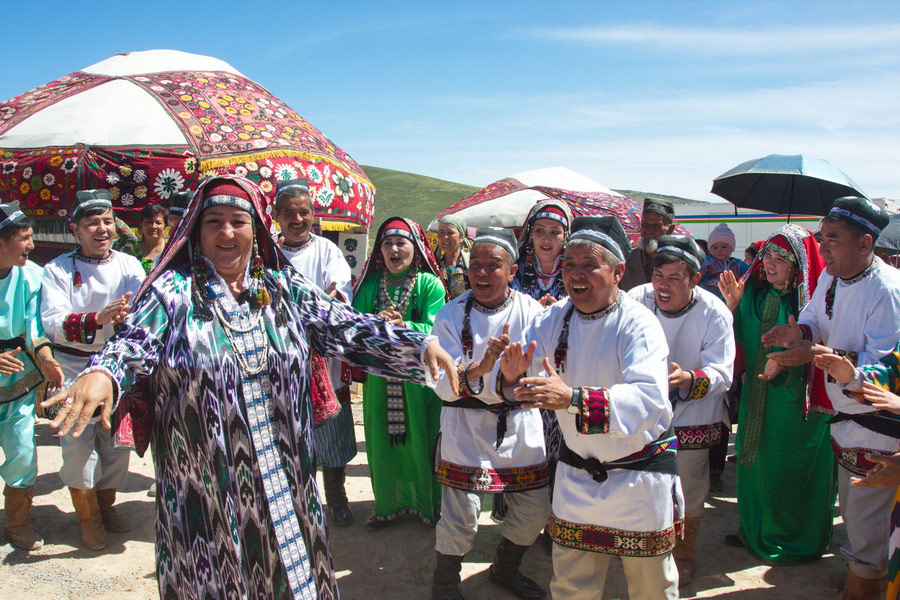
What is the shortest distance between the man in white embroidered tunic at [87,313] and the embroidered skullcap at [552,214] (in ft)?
8.63

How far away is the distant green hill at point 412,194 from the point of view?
64.7 meters

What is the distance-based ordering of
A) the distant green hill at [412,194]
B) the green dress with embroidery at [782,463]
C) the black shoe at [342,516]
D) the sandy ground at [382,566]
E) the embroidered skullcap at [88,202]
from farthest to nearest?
the distant green hill at [412,194], the black shoe at [342,516], the embroidered skullcap at [88,202], the green dress with embroidery at [782,463], the sandy ground at [382,566]

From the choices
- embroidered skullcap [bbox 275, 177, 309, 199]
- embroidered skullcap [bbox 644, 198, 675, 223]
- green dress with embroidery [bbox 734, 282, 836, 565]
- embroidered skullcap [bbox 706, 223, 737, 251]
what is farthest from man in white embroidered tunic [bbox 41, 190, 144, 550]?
embroidered skullcap [bbox 706, 223, 737, 251]

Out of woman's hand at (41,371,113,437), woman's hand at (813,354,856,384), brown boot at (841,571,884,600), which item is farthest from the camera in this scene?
brown boot at (841,571,884,600)

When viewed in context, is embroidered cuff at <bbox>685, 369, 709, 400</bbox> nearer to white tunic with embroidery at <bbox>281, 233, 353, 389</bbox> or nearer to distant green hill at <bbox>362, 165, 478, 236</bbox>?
white tunic with embroidery at <bbox>281, 233, 353, 389</bbox>

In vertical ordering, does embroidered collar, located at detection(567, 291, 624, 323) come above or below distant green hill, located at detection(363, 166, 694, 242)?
below

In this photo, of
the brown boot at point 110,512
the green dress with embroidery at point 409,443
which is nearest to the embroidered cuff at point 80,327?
the brown boot at point 110,512

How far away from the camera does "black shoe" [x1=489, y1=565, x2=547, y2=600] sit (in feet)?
11.5

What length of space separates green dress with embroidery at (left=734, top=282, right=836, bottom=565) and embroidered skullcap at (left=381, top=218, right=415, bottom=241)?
222 centimetres

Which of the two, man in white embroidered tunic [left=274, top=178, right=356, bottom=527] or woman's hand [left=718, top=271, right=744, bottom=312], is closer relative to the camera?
woman's hand [left=718, top=271, right=744, bottom=312]

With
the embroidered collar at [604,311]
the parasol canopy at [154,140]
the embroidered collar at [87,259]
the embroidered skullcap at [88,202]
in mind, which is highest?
the parasol canopy at [154,140]

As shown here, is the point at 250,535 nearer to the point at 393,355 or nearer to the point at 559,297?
the point at 393,355

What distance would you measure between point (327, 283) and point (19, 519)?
240cm

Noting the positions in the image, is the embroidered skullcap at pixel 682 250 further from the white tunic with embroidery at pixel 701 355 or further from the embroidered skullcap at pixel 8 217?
the embroidered skullcap at pixel 8 217
